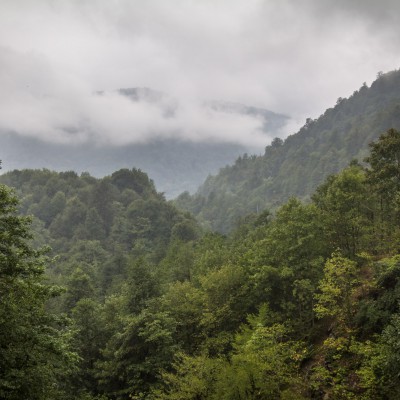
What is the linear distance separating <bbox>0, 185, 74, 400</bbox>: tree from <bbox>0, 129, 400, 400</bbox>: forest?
0.07 meters

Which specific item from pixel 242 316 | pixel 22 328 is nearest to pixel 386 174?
pixel 242 316

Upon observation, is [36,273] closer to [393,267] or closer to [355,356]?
[355,356]

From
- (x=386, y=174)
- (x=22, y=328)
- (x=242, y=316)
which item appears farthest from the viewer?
(x=242, y=316)

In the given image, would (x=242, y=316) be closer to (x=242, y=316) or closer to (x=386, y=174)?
(x=242, y=316)

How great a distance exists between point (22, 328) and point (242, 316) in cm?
2565

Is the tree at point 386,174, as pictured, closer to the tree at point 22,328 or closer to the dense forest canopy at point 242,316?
the dense forest canopy at point 242,316

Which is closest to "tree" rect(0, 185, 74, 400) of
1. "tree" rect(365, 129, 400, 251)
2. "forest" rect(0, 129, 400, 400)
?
"forest" rect(0, 129, 400, 400)

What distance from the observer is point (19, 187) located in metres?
189

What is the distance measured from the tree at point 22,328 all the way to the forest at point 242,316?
74 mm

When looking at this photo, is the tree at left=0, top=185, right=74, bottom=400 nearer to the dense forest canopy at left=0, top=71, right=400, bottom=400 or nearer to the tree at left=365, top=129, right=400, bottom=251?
the dense forest canopy at left=0, top=71, right=400, bottom=400

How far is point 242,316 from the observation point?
38500 mm

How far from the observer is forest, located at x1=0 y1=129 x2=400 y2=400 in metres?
19.6

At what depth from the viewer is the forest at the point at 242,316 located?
→ 1956 cm

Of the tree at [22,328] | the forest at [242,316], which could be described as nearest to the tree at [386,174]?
the forest at [242,316]
